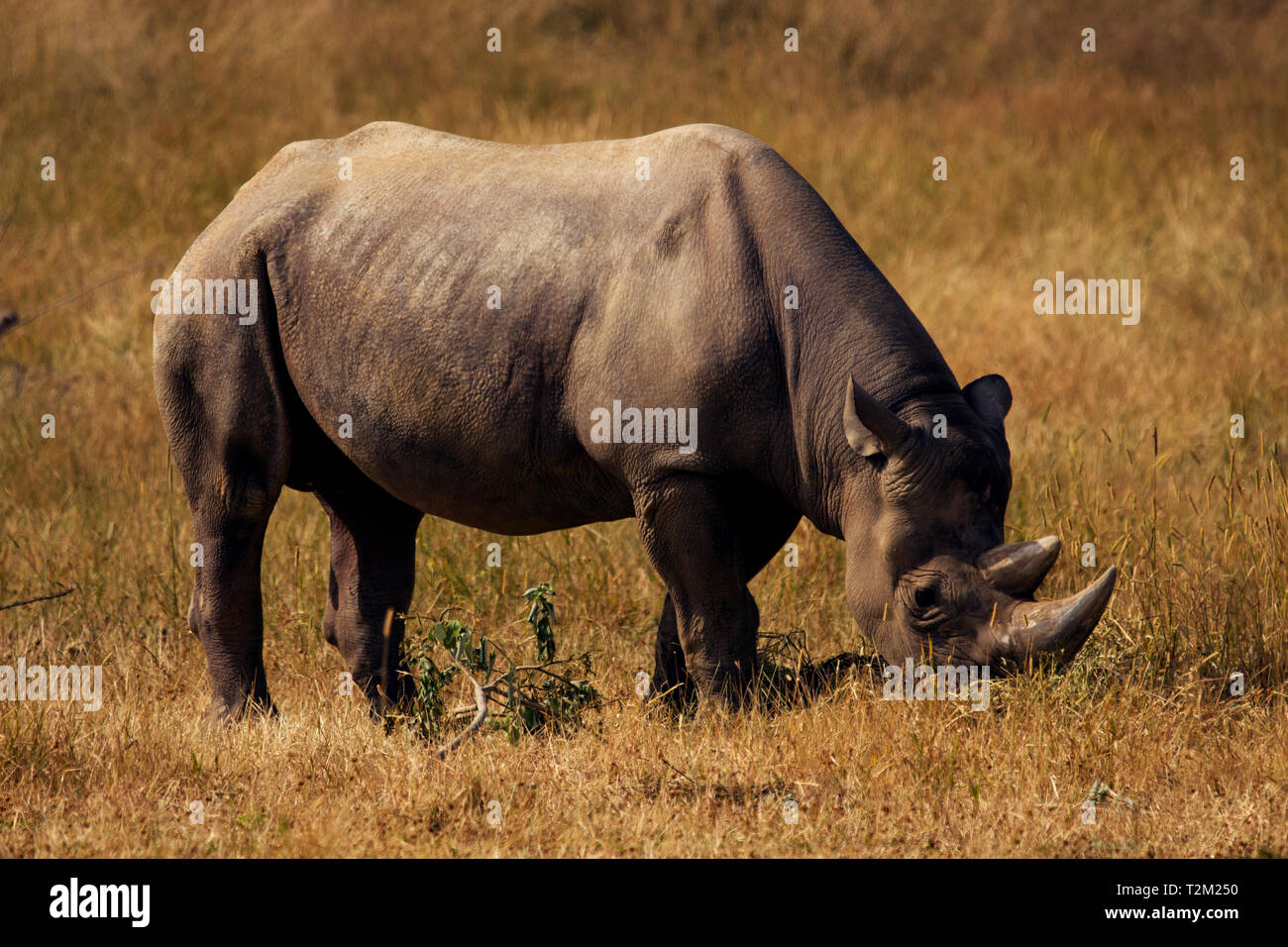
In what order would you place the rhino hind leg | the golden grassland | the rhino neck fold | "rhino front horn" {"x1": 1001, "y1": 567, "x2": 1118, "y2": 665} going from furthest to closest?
the rhino hind leg
the rhino neck fold
the golden grassland
"rhino front horn" {"x1": 1001, "y1": 567, "x2": 1118, "y2": 665}

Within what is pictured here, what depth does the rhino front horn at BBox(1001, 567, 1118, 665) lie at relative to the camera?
4996mm

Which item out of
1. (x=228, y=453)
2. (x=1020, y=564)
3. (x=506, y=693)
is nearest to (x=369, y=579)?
(x=228, y=453)

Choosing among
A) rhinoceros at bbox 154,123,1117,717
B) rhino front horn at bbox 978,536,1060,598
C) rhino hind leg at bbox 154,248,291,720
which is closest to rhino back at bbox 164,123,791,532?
rhinoceros at bbox 154,123,1117,717

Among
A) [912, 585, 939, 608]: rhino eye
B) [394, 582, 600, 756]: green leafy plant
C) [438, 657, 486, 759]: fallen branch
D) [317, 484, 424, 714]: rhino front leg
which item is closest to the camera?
[912, 585, 939, 608]: rhino eye

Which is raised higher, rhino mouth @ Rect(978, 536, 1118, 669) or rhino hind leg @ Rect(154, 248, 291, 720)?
rhino hind leg @ Rect(154, 248, 291, 720)

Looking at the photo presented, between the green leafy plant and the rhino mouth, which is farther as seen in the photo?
the green leafy plant

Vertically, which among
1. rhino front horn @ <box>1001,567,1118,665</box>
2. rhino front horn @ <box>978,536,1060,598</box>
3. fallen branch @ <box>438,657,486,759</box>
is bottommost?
fallen branch @ <box>438,657,486,759</box>

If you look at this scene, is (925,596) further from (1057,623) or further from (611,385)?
(611,385)

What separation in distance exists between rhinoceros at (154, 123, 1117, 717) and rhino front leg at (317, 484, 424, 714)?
1.52 feet

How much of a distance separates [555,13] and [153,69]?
461 centimetres

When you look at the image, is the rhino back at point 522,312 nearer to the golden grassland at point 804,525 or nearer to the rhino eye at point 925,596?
the rhino eye at point 925,596

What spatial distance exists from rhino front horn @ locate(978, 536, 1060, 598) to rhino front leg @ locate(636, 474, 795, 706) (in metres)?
0.89

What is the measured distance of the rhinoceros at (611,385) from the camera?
531 cm

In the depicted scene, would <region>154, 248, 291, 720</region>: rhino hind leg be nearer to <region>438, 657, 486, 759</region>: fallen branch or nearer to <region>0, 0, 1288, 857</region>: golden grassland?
<region>0, 0, 1288, 857</region>: golden grassland
